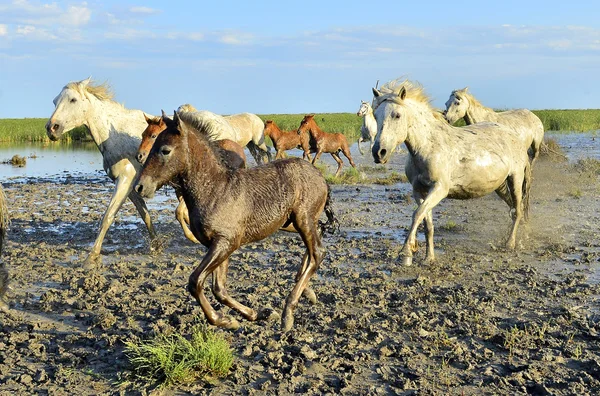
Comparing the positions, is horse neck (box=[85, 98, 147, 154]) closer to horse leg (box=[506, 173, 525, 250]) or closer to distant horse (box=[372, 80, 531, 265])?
distant horse (box=[372, 80, 531, 265])

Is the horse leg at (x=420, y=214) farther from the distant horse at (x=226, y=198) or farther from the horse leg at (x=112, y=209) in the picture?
the horse leg at (x=112, y=209)

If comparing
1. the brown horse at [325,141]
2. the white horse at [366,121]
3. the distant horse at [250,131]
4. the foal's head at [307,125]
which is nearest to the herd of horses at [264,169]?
the distant horse at [250,131]

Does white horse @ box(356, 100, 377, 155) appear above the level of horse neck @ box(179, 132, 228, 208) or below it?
below

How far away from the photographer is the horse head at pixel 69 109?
354 inches

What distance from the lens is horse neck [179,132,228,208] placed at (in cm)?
511

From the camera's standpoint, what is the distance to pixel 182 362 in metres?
4.59

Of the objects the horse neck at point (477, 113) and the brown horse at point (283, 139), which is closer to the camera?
the horse neck at point (477, 113)

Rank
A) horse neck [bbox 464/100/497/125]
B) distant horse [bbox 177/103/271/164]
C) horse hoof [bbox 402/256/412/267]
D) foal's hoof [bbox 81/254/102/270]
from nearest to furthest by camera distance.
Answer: horse hoof [bbox 402/256/412/267]
foal's hoof [bbox 81/254/102/270]
horse neck [bbox 464/100/497/125]
distant horse [bbox 177/103/271/164]

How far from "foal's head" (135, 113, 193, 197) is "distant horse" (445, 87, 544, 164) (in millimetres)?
9231

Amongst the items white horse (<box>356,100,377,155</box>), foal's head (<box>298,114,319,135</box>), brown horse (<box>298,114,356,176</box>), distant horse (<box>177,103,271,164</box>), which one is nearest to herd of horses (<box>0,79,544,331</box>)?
distant horse (<box>177,103,271,164</box>)

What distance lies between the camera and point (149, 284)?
24.3 feet

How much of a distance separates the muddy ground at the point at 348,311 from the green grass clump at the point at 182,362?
0.09m

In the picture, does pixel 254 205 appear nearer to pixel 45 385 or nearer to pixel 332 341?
pixel 332 341

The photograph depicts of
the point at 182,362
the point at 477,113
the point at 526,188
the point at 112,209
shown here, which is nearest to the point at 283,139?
the point at 477,113
